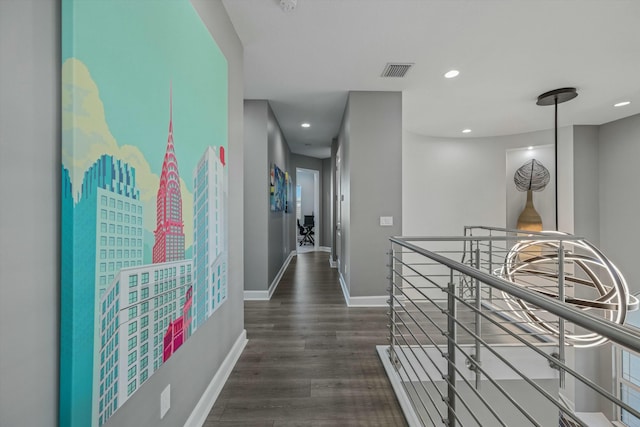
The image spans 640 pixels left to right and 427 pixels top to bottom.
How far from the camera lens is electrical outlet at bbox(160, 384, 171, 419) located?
48.4 inches

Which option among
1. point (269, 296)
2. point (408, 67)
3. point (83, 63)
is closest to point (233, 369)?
point (269, 296)

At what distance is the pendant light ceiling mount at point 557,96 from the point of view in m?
3.50

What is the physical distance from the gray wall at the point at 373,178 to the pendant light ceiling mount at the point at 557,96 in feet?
6.42

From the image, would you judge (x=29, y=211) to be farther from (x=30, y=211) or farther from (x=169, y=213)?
(x=169, y=213)

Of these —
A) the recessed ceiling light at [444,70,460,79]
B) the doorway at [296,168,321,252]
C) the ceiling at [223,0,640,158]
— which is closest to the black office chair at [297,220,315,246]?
the doorway at [296,168,321,252]

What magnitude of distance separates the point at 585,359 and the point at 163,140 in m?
7.22

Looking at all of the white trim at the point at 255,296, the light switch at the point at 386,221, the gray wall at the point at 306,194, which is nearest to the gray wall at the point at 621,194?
the light switch at the point at 386,221

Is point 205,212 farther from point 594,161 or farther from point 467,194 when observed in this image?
point 594,161

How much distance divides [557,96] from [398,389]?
4.13m

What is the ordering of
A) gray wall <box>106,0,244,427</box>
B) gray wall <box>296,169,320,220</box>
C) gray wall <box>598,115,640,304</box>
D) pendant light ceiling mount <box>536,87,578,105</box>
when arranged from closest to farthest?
1. gray wall <box>106,0,244,427</box>
2. pendant light ceiling mount <box>536,87,578,105</box>
3. gray wall <box>598,115,640,304</box>
4. gray wall <box>296,169,320,220</box>

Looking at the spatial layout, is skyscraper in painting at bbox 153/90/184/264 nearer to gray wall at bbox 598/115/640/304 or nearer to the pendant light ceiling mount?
the pendant light ceiling mount

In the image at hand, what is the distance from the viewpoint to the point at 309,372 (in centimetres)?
213

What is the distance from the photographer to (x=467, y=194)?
6191 mm

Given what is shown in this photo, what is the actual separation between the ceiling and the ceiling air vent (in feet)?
0.23
